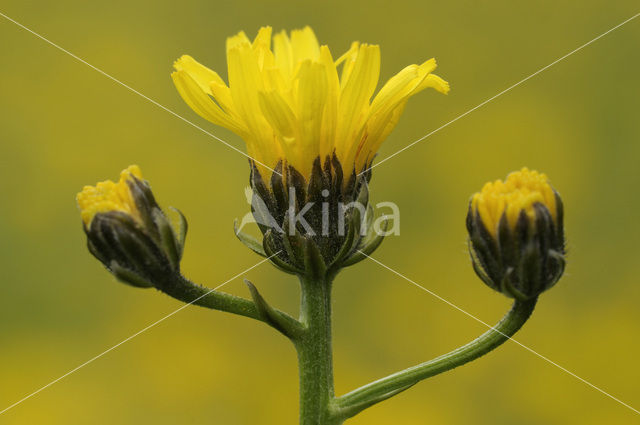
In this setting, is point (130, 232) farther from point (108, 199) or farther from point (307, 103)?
point (307, 103)

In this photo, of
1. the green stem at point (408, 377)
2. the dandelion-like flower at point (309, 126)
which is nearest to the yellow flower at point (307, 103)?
the dandelion-like flower at point (309, 126)

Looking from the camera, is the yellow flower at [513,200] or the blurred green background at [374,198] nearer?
the yellow flower at [513,200]

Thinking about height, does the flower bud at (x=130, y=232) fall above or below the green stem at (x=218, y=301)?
above

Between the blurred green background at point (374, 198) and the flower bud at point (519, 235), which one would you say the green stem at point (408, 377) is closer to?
the flower bud at point (519, 235)

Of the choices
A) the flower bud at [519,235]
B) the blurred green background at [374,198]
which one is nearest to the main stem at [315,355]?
the flower bud at [519,235]

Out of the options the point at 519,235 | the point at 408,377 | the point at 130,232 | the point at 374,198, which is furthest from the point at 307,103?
the point at 374,198

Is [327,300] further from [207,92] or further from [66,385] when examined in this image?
[66,385]
